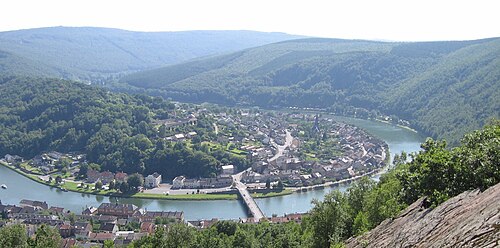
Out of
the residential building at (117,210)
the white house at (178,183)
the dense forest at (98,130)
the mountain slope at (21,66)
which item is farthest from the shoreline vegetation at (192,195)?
the mountain slope at (21,66)

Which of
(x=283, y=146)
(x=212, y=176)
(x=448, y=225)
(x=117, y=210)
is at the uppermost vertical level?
(x=448, y=225)

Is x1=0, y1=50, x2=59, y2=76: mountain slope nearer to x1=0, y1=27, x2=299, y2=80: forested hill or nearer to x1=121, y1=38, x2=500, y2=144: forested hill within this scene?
x1=0, y1=27, x2=299, y2=80: forested hill

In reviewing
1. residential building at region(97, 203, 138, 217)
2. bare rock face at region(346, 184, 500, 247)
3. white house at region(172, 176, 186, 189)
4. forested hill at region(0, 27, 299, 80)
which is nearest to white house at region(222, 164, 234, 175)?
white house at region(172, 176, 186, 189)

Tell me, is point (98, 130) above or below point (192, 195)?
above

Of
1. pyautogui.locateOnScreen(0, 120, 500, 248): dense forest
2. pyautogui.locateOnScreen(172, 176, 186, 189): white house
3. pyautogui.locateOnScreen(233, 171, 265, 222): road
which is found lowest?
pyautogui.locateOnScreen(172, 176, 186, 189): white house

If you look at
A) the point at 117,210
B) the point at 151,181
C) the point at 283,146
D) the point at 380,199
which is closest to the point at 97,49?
the point at 283,146

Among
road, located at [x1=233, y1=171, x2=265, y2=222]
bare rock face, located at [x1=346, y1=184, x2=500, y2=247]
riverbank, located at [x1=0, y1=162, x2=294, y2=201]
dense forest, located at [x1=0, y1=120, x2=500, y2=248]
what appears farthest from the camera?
riverbank, located at [x1=0, y1=162, x2=294, y2=201]

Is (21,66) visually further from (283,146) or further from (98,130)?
(283,146)
